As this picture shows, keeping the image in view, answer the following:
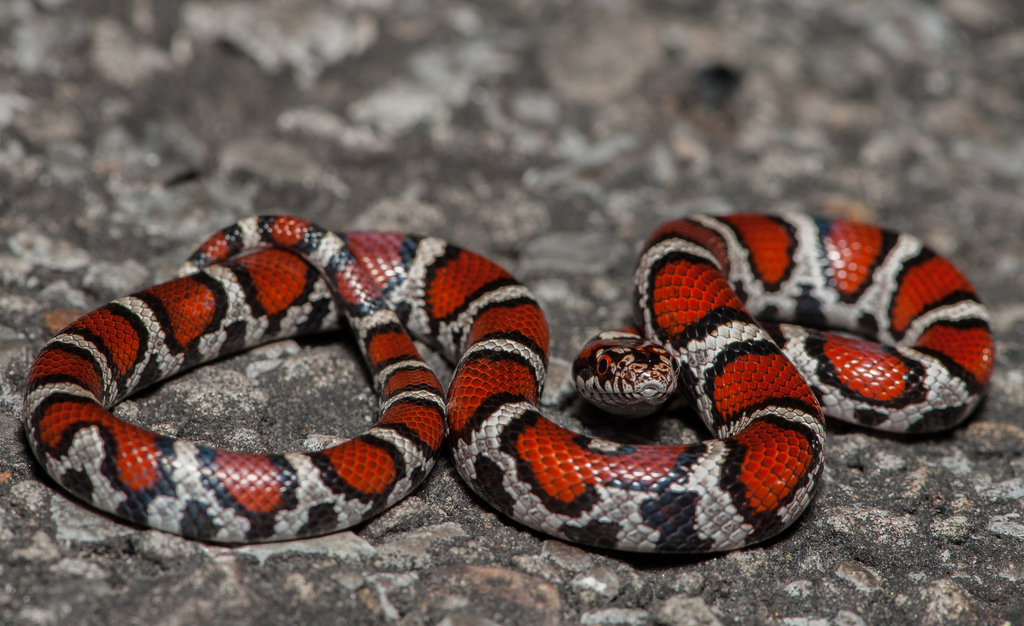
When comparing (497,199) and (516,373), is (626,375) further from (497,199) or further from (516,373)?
(497,199)

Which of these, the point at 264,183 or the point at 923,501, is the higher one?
the point at 264,183

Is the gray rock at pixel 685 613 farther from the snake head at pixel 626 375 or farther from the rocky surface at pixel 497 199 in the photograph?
the snake head at pixel 626 375

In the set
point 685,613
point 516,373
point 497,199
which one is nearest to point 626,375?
point 516,373

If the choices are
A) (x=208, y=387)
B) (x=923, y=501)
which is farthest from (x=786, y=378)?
(x=208, y=387)

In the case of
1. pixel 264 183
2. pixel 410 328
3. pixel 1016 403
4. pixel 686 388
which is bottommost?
pixel 1016 403

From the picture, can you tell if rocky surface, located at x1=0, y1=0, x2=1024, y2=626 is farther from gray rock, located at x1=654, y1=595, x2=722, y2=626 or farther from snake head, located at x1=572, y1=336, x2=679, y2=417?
snake head, located at x1=572, y1=336, x2=679, y2=417

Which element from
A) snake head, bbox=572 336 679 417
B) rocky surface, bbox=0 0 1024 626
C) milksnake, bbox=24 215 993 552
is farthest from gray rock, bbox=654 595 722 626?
snake head, bbox=572 336 679 417

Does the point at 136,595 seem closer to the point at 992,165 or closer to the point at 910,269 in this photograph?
the point at 910,269

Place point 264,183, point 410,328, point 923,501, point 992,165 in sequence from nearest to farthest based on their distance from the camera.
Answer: point 923,501, point 410,328, point 264,183, point 992,165
